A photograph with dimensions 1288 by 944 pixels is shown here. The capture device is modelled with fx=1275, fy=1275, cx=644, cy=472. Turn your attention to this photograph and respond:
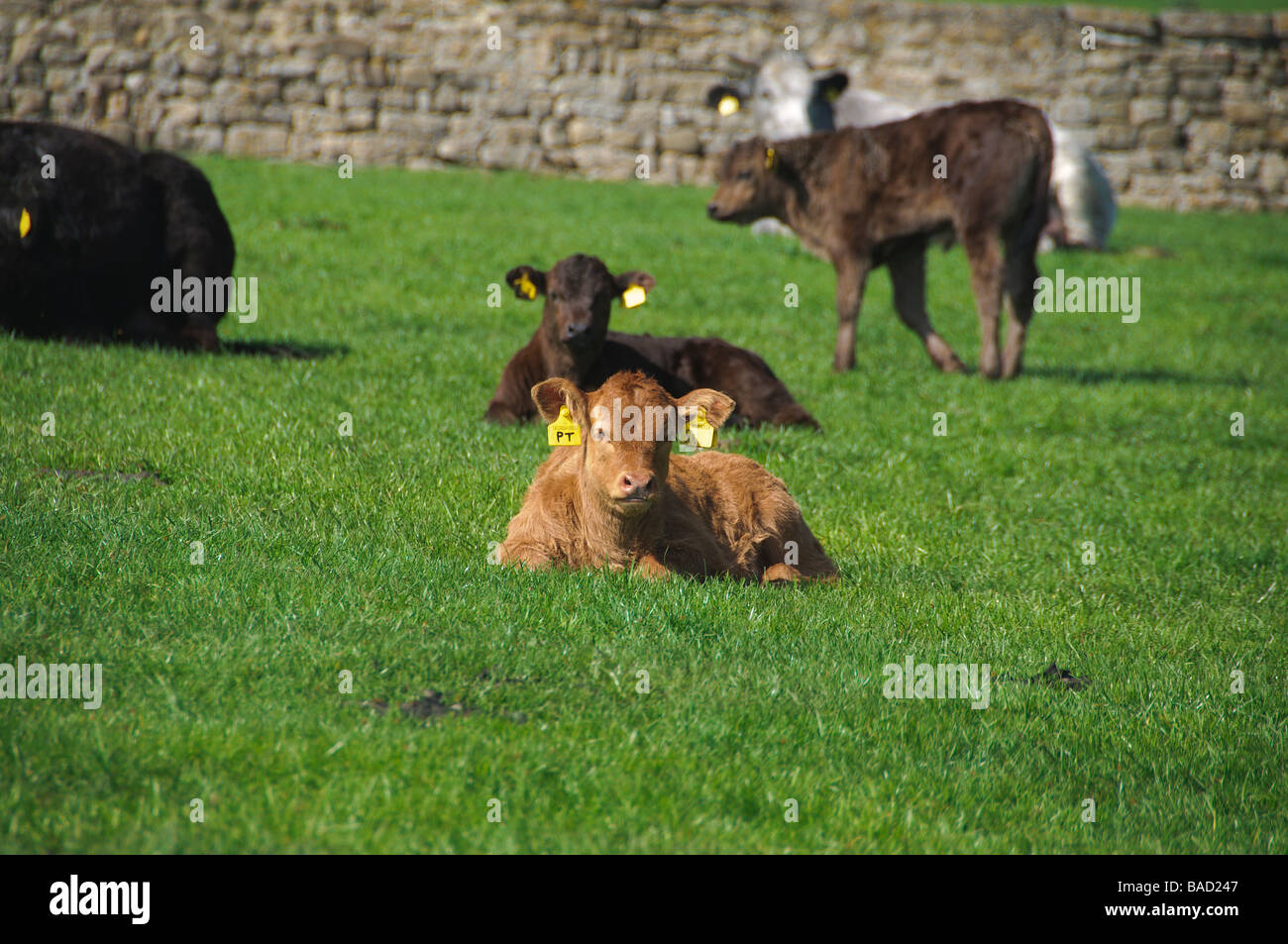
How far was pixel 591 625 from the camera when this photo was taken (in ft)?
17.4

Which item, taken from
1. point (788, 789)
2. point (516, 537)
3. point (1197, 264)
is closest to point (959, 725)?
point (788, 789)

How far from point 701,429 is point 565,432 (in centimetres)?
66

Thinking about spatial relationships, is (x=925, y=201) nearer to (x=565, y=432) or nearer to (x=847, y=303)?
(x=847, y=303)

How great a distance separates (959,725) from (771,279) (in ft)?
40.3

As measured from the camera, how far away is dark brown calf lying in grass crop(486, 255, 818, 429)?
384 inches

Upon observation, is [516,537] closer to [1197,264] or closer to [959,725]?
[959,725]

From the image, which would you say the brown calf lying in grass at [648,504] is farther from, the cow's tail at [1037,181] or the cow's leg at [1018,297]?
the cow's tail at [1037,181]

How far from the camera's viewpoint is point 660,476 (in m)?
6.18

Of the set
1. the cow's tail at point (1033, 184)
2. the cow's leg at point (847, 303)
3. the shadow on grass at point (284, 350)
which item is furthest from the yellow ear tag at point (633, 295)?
the cow's tail at point (1033, 184)

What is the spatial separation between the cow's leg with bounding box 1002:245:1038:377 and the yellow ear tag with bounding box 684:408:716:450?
7.40 m

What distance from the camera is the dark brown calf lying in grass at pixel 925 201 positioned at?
12.7m

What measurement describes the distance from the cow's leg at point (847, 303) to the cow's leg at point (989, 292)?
1096 millimetres
